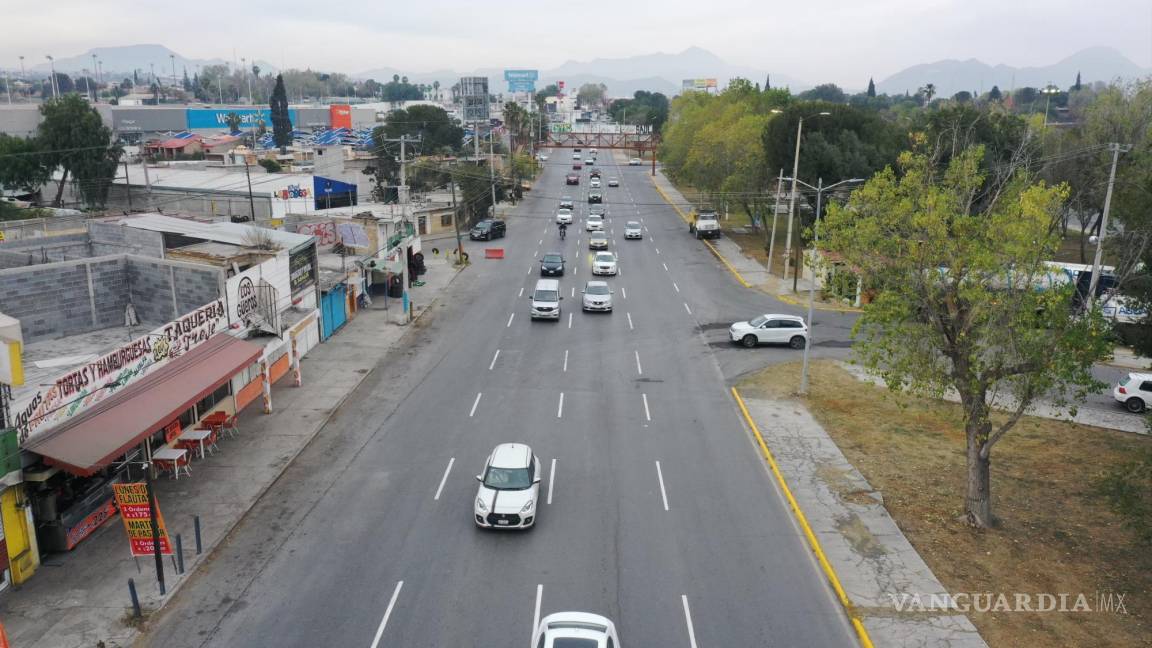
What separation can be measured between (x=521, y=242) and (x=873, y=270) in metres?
42.9

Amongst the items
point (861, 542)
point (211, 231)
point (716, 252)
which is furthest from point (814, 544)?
point (716, 252)

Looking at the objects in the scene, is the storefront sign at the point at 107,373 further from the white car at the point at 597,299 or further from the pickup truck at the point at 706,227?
the pickup truck at the point at 706,227

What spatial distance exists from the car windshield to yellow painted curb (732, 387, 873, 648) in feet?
21.8

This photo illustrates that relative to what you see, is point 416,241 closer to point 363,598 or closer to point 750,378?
point 750,378

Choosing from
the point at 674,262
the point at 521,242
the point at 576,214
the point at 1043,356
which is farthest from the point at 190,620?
the point at 576,214

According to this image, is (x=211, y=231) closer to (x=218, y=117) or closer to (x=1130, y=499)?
(x=1130, y=499)

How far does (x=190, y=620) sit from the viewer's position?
14539mm

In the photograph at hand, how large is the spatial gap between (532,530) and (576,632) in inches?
213

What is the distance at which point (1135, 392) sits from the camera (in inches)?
1068

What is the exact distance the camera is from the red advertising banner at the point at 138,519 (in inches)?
607

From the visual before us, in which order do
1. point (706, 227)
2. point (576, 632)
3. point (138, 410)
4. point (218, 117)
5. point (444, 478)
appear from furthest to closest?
1. point (218, 117)
2. point (706, 227)
3. point (444, 478)
4. point (138, 410)
5. point (576, 632)

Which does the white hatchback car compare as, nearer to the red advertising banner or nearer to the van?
the van

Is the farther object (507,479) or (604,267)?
(604,267)

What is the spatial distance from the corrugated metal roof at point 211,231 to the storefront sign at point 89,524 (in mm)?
12822
